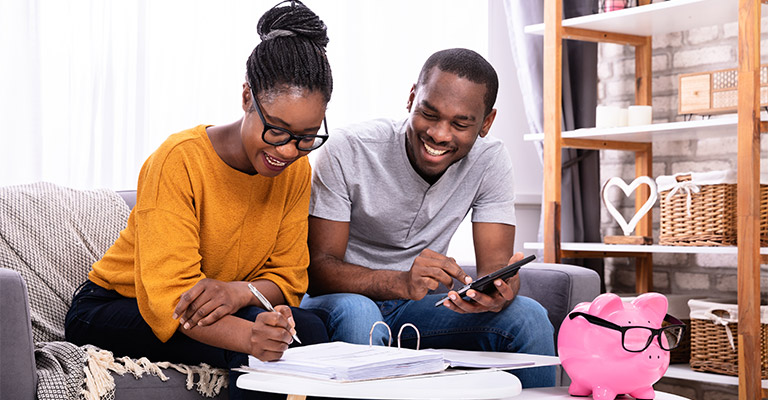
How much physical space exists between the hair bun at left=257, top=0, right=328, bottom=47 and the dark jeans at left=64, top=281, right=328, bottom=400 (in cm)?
54

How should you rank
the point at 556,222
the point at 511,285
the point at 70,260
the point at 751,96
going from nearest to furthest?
the point at 511,285
the point at 70,260
the point at 751,96
the point at 556,222

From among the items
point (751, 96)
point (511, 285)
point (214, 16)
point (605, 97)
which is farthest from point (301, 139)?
point (605, 97)

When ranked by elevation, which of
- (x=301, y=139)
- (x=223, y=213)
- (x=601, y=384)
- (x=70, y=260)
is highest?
(x=301, y=139)

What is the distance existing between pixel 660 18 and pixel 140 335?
2084 millimetres

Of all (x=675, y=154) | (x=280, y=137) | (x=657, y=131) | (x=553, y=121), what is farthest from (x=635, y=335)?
(x=675, y=154)

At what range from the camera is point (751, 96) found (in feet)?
8.05

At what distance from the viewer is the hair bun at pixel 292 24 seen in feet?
5.45

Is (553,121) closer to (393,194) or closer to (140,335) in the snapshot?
(393,194)

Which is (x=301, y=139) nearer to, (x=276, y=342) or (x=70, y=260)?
(x=276, y=342)

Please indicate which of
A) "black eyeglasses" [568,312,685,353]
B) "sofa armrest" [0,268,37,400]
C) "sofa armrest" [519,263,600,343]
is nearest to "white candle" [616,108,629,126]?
"sofa armrest" [519,263,600,343]

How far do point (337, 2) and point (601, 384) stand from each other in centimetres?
208

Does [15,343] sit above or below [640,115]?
below

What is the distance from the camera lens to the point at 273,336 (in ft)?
4.21

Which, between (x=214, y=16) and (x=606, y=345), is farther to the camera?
(x=214, y=16)
